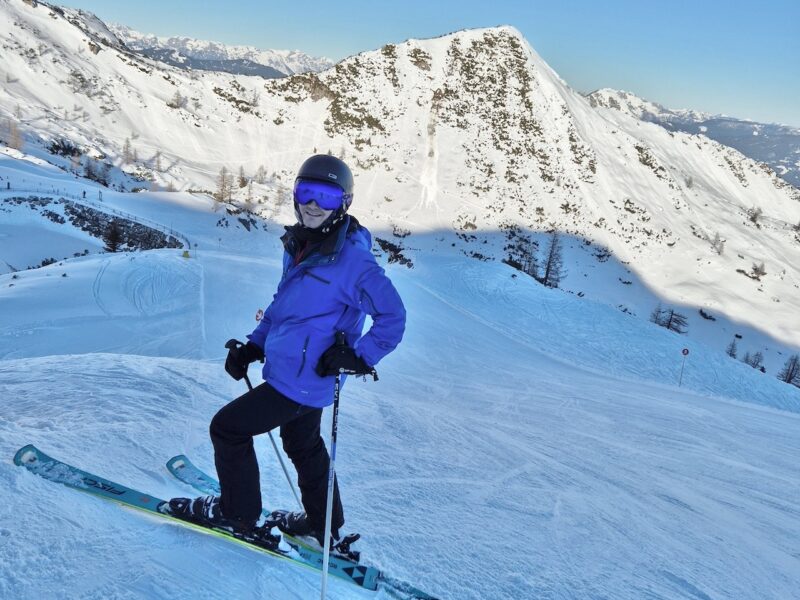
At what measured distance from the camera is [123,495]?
3184 millimetres

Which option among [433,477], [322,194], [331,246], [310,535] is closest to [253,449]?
[310,535]

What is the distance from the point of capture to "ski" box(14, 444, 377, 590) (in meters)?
3.00

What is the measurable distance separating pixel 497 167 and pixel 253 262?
57.2m

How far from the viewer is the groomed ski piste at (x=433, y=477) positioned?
276cm

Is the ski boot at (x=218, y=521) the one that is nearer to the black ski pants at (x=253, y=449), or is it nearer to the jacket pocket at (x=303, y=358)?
the black ski pants at (x=253, y=449)

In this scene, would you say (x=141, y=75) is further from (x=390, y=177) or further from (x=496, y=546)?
(x=496, y=546)

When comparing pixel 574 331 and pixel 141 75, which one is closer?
pixel 574 331

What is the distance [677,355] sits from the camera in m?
19.1

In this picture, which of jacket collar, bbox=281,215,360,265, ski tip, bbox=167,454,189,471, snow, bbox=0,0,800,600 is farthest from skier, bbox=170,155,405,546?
ski tip, bbox=167,454,189,471

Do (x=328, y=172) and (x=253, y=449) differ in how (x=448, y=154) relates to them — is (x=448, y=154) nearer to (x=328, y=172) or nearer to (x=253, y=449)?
(x=328, y=172)

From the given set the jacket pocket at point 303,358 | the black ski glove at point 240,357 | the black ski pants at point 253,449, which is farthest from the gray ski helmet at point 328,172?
the black ski pants at point 253,449

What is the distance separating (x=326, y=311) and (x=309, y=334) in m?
0.16

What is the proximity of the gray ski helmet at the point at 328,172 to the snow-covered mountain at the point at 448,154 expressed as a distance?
45.8m

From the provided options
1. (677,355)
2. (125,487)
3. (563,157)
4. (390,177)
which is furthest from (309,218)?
(563,157)
